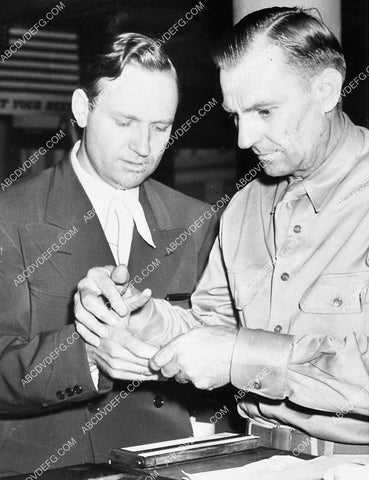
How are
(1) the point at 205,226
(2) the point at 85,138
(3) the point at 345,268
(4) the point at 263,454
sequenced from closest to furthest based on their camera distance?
(4) the point at 263,454 → (3) the point at 345,268 → (2) the point at 85,138 → (1) the point at 205,226

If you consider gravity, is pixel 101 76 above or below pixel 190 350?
above

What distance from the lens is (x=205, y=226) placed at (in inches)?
115

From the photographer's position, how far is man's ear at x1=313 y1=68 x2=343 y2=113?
2256mm

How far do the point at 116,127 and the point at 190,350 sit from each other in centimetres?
96

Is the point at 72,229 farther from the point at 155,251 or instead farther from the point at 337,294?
the point at 337,294

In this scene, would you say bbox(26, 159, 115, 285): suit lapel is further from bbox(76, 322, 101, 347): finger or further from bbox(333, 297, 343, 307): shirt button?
bbox(333, 297, 343, 307): shirt button

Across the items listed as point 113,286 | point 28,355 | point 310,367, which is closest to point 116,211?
point 113,286

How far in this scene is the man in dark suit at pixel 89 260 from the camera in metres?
2.46

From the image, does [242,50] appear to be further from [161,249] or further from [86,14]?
[86,14]

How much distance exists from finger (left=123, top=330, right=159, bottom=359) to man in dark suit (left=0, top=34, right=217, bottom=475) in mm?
186

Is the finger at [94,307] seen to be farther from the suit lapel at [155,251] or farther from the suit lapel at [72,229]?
the suit lapel at [155,251]

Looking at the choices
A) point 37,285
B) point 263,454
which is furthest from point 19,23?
point 263,454

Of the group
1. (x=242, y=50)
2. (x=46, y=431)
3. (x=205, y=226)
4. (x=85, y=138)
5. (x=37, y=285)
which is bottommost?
(x=46, y=431)

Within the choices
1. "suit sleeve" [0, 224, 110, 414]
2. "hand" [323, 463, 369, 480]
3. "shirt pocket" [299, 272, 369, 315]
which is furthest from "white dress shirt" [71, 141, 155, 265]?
"hand" [323, 463, 369, 480]
